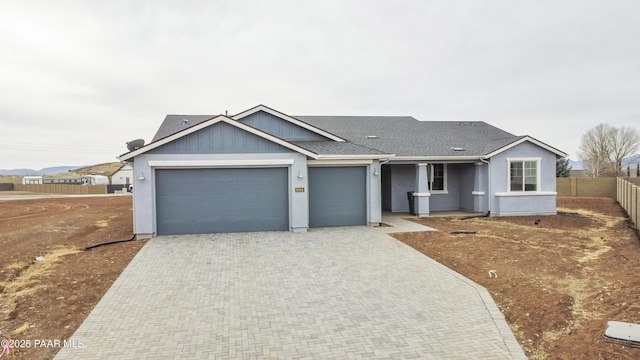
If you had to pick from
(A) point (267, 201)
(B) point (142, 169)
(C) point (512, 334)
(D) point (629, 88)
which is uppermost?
(D) point (629, 88)

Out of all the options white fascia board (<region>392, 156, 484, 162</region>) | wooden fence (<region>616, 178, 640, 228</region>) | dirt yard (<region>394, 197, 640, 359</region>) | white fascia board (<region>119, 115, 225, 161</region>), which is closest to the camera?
dirt yard (<region>394, 197, 640, 359</region>)

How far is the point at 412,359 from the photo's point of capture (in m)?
4.46

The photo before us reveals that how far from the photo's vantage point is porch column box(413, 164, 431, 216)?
16839mm

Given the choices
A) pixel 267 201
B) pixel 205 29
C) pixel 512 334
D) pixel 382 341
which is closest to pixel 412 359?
pixel 382 341

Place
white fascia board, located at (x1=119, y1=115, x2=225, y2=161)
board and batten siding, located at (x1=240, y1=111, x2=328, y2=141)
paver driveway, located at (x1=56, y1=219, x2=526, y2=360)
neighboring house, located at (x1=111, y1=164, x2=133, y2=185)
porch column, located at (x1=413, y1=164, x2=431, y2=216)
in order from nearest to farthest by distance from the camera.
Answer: paver driveway, located at (x1=56, y1=219, x2=526, y2=360) → white fascia board, located at (x1=119, y1=115, x2=225, y2=161) → board and batten siding, located at (x1=240, y1=111, x2=328, y2=141) → porch column, located at (x1=413, y1=164, x2=431, y2=216) → neighboring house, located at (x1=111, y1=164, x2=133, y2=185)

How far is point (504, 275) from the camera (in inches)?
308

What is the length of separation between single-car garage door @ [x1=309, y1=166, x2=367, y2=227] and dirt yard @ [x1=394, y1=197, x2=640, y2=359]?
7.67 feet

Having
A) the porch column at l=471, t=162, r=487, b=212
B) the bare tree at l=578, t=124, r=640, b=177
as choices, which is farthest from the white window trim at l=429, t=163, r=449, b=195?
the bare tree at l=578, t=124, r=640, b=177

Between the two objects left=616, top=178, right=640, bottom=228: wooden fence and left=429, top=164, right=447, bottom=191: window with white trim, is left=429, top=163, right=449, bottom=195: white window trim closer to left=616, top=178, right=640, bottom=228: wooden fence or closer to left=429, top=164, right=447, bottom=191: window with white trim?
left=429, top=164, right=447, bottom=191: window with white trim

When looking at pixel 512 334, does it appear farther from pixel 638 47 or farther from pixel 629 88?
pixel 629 88

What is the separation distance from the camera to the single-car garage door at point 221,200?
1213 centimetres

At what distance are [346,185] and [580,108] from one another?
2682 cm

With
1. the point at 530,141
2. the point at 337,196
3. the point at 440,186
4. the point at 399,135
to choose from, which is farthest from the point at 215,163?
the point at 530,141

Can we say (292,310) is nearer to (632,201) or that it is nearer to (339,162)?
(339,162)
